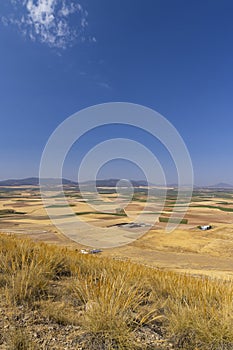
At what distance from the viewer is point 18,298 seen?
3.85m

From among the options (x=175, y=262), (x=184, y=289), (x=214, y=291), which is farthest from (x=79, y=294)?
(x=175, y=262)

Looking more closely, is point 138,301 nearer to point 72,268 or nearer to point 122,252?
point 72,268

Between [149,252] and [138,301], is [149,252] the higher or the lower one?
the lower one

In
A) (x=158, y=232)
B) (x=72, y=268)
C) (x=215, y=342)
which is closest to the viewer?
(x=215, y=342)

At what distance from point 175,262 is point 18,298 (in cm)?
2429

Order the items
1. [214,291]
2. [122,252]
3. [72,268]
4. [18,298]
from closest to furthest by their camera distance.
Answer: [18,298] → [214,291] → [72,268] → [122,252]

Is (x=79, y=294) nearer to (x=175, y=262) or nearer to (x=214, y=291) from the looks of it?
(x=214, y=291)

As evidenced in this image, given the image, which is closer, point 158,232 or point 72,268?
point 72,268

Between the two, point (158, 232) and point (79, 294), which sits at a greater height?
point (79, 294)

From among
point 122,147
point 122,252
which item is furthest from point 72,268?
point 122,252

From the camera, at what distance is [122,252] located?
29562mm

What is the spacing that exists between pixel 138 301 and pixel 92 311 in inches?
47.7

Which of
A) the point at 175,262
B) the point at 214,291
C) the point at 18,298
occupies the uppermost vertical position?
the point at 18,298

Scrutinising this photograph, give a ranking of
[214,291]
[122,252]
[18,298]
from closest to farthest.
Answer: [18,298] → [214,291] → [122,252]
